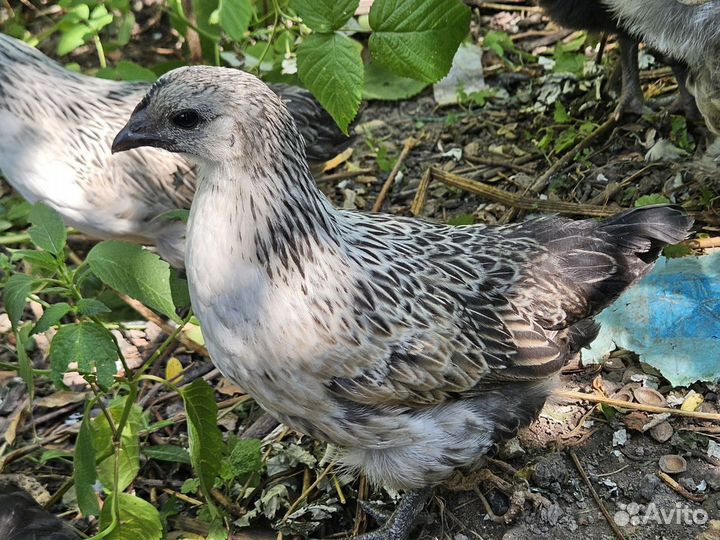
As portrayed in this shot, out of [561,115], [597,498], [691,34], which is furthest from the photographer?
[561,115]

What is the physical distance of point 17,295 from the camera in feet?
8.30

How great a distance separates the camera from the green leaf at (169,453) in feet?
10.6

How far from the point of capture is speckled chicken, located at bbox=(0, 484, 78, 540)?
9.02 ft

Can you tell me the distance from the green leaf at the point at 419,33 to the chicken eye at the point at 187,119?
815 millimetres

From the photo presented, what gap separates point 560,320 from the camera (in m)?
2.90

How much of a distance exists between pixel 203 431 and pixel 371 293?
74 cm

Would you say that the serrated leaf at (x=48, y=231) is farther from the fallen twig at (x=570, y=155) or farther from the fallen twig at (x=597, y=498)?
the fallen twig at (x=570, y=155)

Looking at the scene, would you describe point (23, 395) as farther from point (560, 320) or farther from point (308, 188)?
point (560, 320)

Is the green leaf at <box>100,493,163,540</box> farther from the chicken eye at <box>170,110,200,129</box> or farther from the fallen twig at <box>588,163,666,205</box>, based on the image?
the fallen twig at <box>588,163,666,205</box>

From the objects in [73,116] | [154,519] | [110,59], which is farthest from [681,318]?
[110,59]

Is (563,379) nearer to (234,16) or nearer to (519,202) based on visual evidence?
(519,202)

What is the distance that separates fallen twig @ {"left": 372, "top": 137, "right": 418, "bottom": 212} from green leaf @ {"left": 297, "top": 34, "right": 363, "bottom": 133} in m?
1.43

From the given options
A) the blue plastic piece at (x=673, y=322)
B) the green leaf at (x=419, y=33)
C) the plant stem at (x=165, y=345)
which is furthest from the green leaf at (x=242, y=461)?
the green leaf at (x=419, y=33)

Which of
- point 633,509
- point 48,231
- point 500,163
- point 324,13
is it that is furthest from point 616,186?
point 48,231
